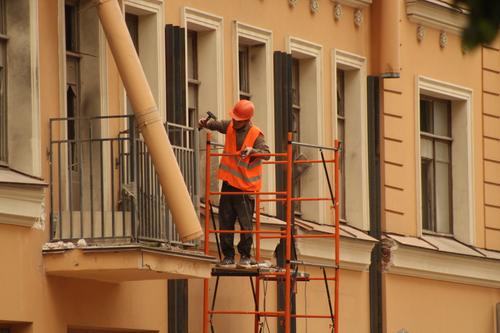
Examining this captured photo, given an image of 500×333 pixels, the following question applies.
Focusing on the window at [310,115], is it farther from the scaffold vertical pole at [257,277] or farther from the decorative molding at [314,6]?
the scaffold vertical pole at [257,277]

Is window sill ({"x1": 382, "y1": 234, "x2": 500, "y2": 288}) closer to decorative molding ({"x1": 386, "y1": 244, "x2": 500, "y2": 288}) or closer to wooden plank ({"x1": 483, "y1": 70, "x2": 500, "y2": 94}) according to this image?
decorative molding ({"x1": 386, "y1": 244, "x2": 500, "y2": 288})

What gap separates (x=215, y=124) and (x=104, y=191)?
1630 mm

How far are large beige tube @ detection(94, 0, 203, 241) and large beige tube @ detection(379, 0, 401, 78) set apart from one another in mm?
6858

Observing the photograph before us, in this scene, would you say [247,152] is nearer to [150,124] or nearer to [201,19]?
[150,124]

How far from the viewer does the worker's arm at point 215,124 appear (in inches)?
573

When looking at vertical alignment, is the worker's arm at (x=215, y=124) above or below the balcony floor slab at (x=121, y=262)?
above

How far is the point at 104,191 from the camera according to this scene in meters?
13.5

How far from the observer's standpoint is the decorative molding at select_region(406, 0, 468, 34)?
2022 cm

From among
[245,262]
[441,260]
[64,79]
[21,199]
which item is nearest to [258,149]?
[245,262]

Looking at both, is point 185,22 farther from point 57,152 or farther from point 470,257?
point 470,257

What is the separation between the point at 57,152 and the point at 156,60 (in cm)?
229

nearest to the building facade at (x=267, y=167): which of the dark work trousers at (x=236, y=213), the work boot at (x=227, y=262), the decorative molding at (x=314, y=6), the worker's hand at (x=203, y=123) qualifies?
the decorative molding at (x=314, y=6)

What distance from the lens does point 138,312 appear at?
14.5 meters

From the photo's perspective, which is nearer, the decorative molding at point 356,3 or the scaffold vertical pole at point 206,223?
the scaffold vertical pole at point 206,223
